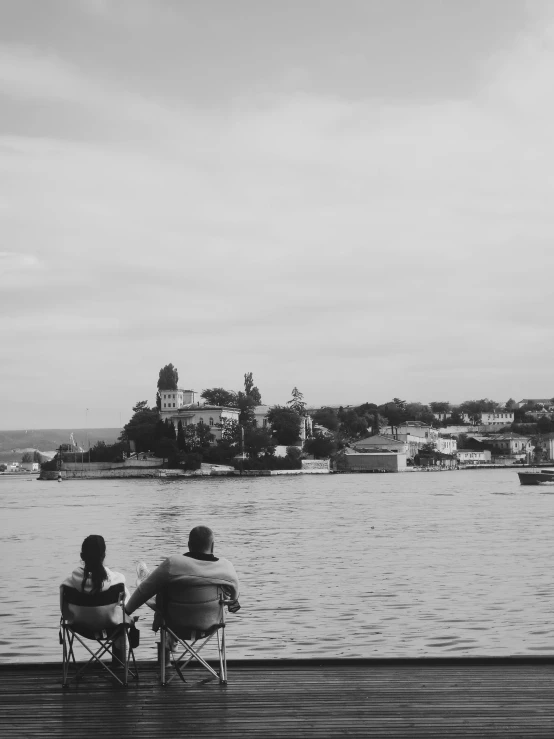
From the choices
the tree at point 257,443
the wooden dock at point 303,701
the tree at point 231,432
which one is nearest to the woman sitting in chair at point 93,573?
the wooden dock at point 303,701

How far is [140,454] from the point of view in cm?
16962

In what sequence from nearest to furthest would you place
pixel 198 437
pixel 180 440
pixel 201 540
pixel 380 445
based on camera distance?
pixel 201 540, pixel 180 440, pixel 198 437, pixel 380 445

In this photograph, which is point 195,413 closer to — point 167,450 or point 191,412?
point 191,412

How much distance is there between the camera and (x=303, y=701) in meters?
6.91

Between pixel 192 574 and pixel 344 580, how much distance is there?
14.6 metres

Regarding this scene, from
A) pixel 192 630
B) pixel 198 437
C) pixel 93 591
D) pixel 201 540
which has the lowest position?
pixel 192 630

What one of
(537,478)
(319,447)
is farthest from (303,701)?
(319,447)

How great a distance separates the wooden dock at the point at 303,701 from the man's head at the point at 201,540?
93cm

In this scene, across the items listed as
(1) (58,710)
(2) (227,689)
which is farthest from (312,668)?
(1) (58,710)

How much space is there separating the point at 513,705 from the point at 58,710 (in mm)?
Answer: 2905

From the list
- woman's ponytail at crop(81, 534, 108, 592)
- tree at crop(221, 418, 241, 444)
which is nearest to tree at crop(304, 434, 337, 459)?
tree at crop(221, 418, 241, 444)

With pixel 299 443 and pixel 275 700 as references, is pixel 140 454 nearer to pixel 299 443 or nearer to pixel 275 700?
pixel 299 443

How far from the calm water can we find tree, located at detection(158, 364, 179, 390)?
14002 centimetres

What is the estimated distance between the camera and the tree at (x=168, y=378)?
19088 centimetres
